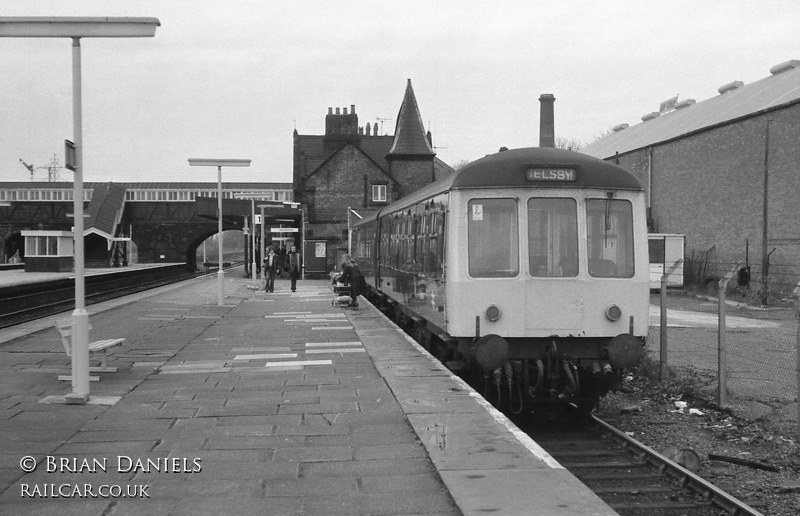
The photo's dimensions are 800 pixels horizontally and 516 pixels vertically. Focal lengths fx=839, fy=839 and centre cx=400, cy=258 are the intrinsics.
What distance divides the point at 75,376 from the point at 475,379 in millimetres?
4417

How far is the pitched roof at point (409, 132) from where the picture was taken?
55.7m

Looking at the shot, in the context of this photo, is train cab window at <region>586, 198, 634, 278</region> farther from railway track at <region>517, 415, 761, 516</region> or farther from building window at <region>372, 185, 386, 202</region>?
building window at <region>372, 185, 386, 202</region>

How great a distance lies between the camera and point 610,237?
31.0ft

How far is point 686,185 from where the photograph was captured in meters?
36.2

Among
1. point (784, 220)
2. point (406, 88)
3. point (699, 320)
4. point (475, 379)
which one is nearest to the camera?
point (475, 379)

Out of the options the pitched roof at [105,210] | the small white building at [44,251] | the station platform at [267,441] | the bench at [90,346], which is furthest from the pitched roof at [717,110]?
the pitched roof at [105,210]

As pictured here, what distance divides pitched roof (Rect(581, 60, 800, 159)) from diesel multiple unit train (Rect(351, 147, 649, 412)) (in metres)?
21.9

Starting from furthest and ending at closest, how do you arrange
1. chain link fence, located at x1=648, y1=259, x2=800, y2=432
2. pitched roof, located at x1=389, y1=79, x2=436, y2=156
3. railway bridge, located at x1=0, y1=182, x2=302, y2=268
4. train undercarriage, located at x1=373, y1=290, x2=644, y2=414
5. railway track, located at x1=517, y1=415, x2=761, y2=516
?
railway bridge, located at x1=0, y1=182, x2=302, y2=268
pitched roof, located at x1=389, y1=79, x2=436, y2=156
chain link fence, located at x1=648, y1=259, x2=800, y2=432
train undercarriage, located at x1=373, y1=290, x2=644, y2=414
railway track, located at x1=517, y1=415, x2=761, y2=516

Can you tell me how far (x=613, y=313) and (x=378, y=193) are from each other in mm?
43992

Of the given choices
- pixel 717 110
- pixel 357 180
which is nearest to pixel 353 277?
pixel 717 110

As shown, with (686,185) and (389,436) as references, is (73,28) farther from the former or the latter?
(686,185)

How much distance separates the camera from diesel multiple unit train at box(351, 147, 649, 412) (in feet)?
30.1

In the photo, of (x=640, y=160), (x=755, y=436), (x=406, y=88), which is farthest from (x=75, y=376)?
(x=406, y=88)

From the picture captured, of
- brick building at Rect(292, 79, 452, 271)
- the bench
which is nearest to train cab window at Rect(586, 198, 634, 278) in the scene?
the bench
